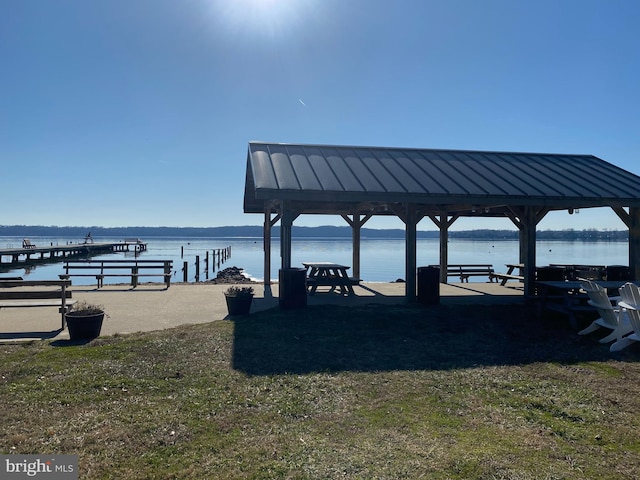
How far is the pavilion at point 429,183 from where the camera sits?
8.92 m

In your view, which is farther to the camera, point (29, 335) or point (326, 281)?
point (326, 281)

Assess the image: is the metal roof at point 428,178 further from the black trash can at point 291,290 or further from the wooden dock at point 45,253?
the wooden dock at point 45,253

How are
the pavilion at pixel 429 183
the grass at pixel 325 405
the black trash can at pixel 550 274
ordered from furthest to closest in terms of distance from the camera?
the black trash can at pixel 550 274
the pavilion at pixel 429 183
the grass at pixel 325 405

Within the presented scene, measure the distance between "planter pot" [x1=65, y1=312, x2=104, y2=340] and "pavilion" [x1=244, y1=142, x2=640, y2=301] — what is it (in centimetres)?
340

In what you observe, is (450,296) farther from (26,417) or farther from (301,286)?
(26,417)

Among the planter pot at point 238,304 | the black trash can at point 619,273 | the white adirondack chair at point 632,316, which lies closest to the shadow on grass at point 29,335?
the planter pot at point 238,304

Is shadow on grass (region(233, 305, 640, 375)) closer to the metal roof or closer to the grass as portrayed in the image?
the grass

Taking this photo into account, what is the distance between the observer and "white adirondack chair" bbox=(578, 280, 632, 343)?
6227 mm

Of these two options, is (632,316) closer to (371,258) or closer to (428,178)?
(428,178)

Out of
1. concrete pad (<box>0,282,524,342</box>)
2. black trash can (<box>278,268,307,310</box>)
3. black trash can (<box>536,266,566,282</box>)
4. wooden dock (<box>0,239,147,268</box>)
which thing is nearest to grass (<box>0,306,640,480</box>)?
concrete pad (<box>0,282,524,342</box>)

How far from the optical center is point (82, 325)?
627 centimetres

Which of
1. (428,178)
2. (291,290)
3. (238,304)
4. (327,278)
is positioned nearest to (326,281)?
(327,278)

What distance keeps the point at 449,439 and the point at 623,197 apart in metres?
8.98

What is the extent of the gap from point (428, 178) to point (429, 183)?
405 mm
